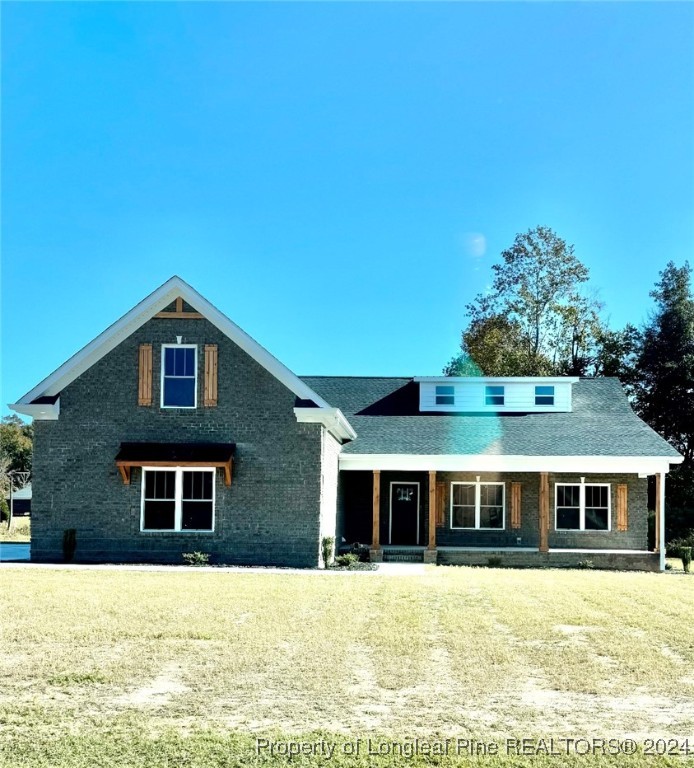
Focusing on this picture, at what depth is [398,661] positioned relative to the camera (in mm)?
9070

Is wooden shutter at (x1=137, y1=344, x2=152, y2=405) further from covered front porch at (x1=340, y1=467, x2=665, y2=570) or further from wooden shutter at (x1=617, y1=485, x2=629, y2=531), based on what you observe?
wooden shutter at (x1=617, y1=485, x2=629, y2=531)

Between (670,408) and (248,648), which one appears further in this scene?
(670,408)

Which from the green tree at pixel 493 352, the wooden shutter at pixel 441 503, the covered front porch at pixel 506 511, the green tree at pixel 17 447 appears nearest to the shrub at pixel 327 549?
the covered front porch at pixel 506 511

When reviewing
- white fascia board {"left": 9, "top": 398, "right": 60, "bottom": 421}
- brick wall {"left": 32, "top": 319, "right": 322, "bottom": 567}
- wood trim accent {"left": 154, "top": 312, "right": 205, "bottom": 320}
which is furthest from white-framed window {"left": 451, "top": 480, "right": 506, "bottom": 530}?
white fascia board {"left": 9, "top": 398, "right": 60, "bottom": 421}

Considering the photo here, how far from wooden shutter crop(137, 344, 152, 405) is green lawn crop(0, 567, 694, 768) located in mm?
7130

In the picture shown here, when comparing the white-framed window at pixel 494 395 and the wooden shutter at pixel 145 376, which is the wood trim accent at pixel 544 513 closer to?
the white-framed window at pixel 494 395

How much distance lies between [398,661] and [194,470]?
12792 millimetres

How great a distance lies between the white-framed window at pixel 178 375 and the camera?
21391mm

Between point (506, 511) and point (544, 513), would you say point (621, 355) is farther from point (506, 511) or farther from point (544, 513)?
point (544, 513)

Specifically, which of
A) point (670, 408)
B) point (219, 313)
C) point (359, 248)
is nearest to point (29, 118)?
point (219, 313)

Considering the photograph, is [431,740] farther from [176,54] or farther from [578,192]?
[578,192]

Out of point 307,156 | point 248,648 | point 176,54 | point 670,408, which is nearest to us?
point 248,648

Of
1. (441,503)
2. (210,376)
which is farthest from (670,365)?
(210,376)

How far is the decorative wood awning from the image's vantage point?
67.4ft
